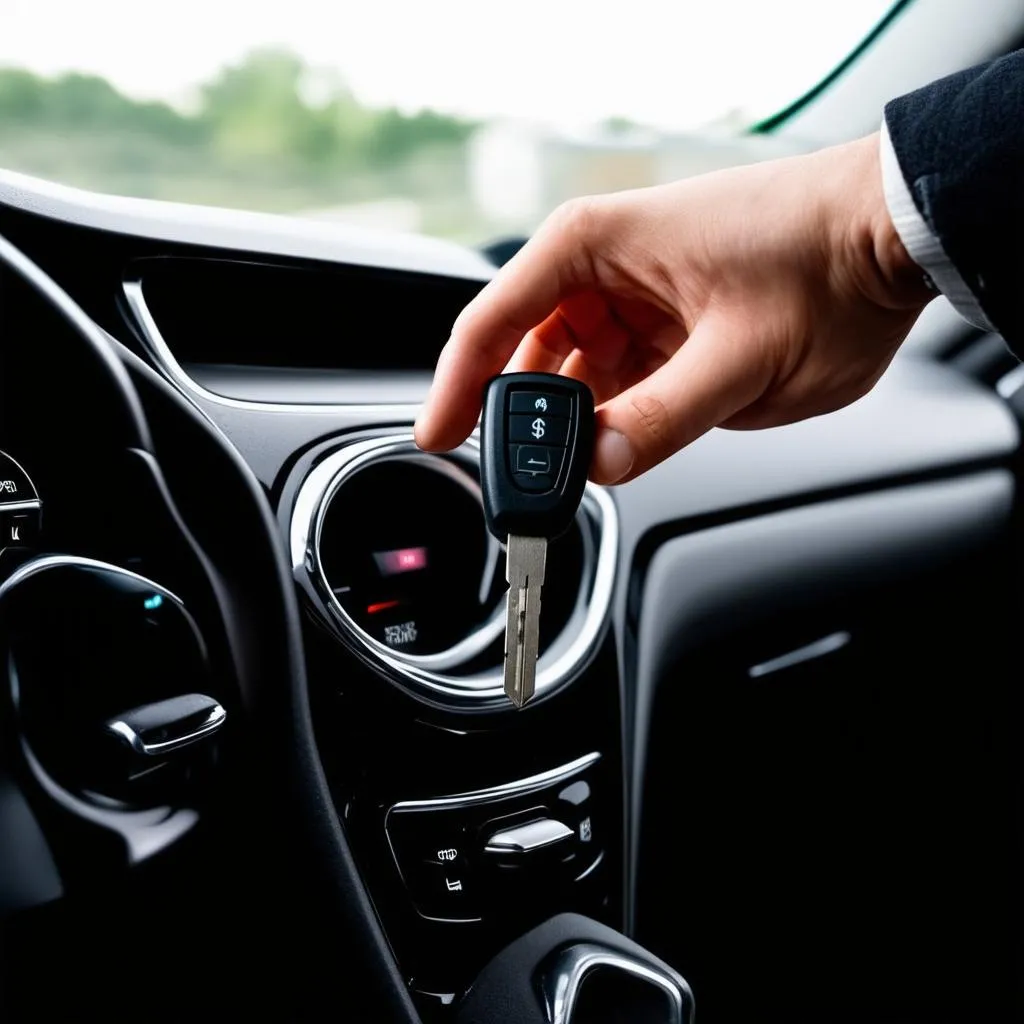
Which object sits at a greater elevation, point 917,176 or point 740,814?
point 917,176

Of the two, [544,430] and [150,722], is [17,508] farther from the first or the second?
[544,430]

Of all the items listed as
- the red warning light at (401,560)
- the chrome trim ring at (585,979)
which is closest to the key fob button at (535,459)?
the red warning light at (401,560)

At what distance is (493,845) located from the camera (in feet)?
3.75

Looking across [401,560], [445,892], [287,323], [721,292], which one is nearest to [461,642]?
[401,560]

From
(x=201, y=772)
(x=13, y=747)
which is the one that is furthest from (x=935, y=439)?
(x=13, y=747)

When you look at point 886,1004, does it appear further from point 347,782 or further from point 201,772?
point 201,772

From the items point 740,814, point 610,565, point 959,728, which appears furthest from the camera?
point 959,728

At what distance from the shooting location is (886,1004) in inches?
72.6

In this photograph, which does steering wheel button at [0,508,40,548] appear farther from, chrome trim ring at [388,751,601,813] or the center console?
chrome trim ring at [388,751,601,813]

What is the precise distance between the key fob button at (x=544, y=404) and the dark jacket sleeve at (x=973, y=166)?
0.88 feet

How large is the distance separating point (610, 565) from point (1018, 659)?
1.04m

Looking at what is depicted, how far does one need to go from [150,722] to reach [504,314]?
0.39 metres

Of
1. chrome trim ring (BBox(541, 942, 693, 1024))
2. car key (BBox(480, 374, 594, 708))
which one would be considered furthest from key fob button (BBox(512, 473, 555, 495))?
chrome trim ring (BBox(541, 942, 693, 1024))

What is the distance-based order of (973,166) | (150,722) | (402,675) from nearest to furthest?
(973,166) → (150,722) → (402,675)
